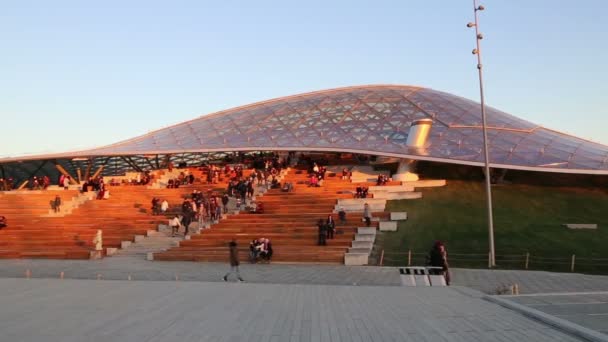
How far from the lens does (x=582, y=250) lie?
19531 mm

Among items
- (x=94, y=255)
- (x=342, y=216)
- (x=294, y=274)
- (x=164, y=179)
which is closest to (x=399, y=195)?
(x=342, y=216)

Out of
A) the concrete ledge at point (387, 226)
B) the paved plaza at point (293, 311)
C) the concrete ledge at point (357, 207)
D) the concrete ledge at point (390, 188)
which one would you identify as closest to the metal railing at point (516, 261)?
the concrete ledge at point (387, 226)

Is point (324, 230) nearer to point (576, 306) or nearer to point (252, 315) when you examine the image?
point (576, 306)

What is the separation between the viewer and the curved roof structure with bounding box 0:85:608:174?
28.6 meters

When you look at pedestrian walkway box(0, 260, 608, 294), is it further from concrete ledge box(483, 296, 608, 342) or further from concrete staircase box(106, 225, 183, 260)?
concrete ledge box(483, 296, 608, 342)

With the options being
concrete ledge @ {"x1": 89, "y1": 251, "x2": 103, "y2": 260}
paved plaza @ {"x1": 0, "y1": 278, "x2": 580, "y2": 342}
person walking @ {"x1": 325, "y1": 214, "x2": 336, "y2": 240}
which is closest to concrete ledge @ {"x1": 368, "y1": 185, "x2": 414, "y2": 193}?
person walking @ {"x1": 325, "y1": 214, "x2": 336, "y2": 240}

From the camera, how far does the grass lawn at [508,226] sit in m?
19.1

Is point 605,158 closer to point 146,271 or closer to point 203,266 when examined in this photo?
point 203,266

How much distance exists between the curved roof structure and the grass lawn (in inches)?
61.3

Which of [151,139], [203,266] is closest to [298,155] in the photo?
[151,139]

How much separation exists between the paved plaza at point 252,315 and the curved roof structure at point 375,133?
59.5 feet

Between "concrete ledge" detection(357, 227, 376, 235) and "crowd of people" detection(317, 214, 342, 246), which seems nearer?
"crowd of people" detection(317, 214, 342, 246)

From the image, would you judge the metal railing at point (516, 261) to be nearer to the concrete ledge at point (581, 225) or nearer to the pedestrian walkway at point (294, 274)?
the pedestrian walkway at point (294, 274)

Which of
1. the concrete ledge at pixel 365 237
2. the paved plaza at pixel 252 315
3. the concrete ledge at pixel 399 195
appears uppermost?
the concrete ledge at pixel 399 195
